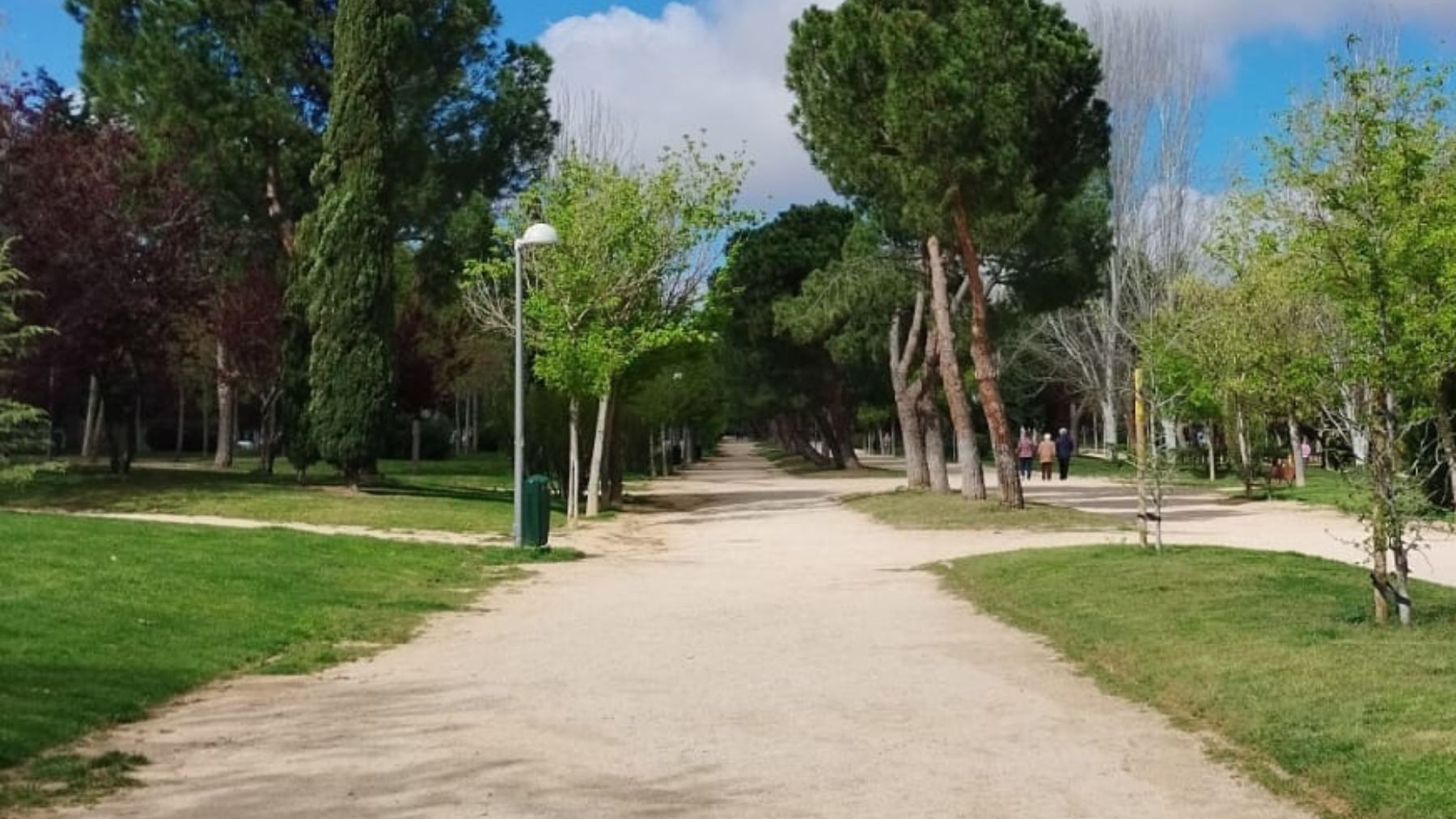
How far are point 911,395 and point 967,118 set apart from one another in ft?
39.0

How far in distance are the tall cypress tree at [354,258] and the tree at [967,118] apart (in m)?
8.86

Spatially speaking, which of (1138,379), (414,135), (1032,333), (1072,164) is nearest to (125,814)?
(1138,379)

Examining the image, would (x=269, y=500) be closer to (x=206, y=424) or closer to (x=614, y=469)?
(x=614, y=469)

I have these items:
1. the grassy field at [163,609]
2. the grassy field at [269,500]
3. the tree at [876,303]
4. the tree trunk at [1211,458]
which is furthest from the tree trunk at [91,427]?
the tree trunk at [1211,458]

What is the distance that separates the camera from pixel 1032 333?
69.4 metres

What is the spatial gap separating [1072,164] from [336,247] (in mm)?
14672

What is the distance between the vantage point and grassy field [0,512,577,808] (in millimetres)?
7977

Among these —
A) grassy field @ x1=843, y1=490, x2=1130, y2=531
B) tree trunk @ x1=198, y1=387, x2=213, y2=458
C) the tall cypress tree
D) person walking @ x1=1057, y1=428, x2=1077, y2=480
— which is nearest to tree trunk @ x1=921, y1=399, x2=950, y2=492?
grassy field @ x1=843, y1=490, x2=1130, y2=531

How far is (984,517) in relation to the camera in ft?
85.7

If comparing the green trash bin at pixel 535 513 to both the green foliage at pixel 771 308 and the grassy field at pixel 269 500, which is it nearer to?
the grassy field at pixel 269 500

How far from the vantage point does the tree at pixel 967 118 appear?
24453mm

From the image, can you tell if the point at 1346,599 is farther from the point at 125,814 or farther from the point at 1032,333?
the point at 1032,333

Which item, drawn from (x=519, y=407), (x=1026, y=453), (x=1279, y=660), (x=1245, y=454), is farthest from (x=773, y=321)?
(x=1279, y=660)

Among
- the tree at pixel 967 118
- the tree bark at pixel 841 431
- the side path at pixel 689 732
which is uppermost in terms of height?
the tree at pixel 967 118
